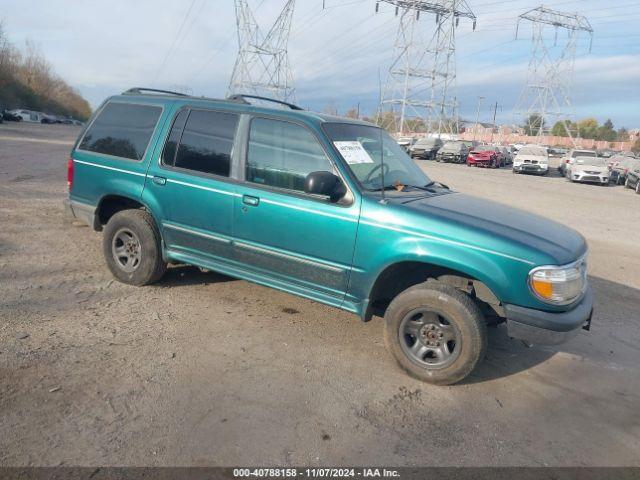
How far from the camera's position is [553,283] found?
10.7 ft

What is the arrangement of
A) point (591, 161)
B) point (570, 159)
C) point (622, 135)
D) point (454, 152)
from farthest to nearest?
point (622, 135) < point (454, 152) < point (570, 159) < point (591, 161)

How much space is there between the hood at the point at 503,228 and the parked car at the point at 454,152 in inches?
1257

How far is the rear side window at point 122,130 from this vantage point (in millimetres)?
Result: 4797

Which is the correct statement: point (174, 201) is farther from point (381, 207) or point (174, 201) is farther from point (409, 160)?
point (409, 160)

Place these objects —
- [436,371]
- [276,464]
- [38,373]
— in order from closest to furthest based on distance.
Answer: [276,464]
[38,373]
[436,371]

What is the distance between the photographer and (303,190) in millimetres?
3914

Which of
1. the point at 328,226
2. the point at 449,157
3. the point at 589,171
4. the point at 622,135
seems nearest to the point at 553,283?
the point at 328,226

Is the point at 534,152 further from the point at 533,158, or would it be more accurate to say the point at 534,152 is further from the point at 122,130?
the point at 122,130

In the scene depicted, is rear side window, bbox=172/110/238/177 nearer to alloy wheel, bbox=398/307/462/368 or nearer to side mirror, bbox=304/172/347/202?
side mirror, bbox=304/172/347/202

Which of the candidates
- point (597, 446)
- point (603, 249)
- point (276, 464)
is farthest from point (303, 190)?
point (603, 249)

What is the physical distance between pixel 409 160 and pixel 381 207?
148 cm

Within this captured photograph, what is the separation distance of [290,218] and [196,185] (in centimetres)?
105

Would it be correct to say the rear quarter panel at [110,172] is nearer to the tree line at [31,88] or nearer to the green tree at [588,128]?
the tree line at [31,88]

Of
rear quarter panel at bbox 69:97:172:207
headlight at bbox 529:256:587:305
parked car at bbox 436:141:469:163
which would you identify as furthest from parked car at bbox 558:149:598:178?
rear quarter panel at bbox 69:97:172:207
